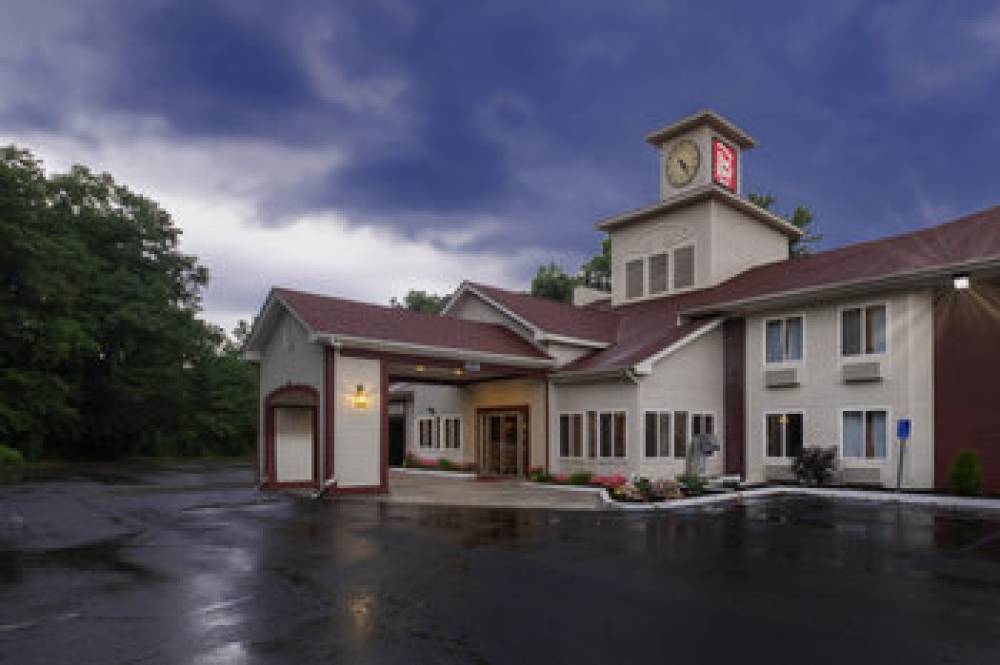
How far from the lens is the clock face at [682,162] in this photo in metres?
26.9

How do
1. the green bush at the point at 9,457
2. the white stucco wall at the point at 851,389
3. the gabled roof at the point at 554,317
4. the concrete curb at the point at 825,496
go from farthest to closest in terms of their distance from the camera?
the green bush at the point at 9,457 < the gabled roof at the point at 554,317 < the white stucco wall at the point at 851,389 < the concrete curb at the point at 825,496

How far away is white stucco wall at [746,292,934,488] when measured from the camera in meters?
17.2

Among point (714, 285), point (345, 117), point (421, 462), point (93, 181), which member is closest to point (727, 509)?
point (714, 285)

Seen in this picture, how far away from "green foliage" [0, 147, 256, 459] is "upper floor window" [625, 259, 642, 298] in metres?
28.4

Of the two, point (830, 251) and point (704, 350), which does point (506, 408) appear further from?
point (830, 251)

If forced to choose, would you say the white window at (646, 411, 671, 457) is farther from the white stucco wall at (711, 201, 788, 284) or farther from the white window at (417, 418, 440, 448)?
the white window at (417, 418, 440, 448)

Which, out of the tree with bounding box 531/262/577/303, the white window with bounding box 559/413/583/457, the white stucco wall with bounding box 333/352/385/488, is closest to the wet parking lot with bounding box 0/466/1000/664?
the white stucco wall with bounding box 333/352/385/488

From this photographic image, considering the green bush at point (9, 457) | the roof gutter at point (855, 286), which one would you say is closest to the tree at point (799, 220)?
the roof gutter at point (855, 286)

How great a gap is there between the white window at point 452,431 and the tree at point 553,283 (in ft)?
74.8

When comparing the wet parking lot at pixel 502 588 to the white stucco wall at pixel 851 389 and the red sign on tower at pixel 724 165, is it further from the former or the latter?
the red sign on tower at pixel 724 165

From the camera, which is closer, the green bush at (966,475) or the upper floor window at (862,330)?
the green bush at (966,475)

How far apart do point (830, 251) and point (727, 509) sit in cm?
1298

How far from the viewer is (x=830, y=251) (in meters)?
23.6

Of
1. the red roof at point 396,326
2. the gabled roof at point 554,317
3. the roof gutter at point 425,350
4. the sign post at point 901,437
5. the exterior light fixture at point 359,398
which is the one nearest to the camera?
the sign post at point 901,437
